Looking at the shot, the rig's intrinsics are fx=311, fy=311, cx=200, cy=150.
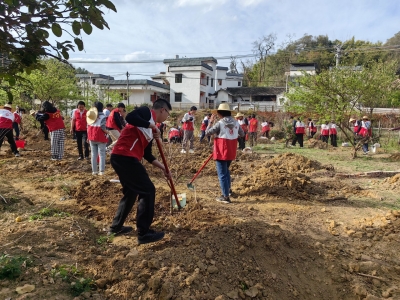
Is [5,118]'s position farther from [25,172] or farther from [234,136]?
[234,136]

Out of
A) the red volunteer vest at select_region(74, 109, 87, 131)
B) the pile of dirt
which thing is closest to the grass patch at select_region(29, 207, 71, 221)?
the red volunteer vest at select_region(74, 109, 87, 131)

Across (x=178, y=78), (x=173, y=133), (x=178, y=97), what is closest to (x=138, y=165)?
(x=173, y=133)

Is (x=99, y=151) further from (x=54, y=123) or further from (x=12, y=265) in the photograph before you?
(x=12, y=265)

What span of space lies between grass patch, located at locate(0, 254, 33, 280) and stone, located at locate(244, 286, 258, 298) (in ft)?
6.40

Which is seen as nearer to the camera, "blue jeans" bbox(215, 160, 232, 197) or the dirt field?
the dirt field

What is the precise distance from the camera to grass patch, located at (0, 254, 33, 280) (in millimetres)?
2576

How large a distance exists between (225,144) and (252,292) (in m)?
3.05

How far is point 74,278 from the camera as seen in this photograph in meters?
2.70

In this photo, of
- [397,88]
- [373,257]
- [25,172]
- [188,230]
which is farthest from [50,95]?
[397,88]

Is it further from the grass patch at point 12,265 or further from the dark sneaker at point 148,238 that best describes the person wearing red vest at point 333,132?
the grass patch at point 12,265

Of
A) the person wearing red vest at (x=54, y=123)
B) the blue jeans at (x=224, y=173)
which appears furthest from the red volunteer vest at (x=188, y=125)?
the blue jeans at (x=224, y=173)

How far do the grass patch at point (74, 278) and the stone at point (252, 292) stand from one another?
4.41 feet

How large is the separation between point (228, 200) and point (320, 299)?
2.73 m

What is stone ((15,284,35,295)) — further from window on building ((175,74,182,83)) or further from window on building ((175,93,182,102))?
window on building ((175,74,182,83))
